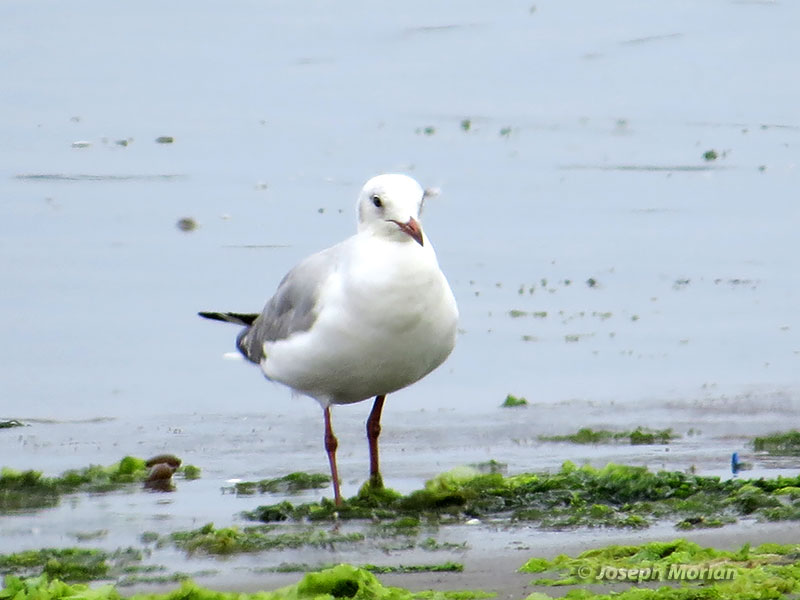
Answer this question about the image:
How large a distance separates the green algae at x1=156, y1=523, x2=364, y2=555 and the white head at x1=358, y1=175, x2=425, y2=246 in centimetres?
126

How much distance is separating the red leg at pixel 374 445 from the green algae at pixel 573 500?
13cm

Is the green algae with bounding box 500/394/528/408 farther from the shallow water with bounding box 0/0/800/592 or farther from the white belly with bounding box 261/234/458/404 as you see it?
the white belly with bounding box 261/234/458/404

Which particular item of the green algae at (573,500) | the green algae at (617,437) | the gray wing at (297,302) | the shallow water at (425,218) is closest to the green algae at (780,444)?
the shallow water at (425,218)

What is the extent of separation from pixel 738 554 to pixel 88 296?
24.7ft

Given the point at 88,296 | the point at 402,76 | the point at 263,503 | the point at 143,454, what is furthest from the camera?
the point at 402,76

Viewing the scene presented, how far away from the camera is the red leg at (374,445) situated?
7.72m

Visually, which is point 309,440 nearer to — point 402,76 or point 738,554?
point 738,554

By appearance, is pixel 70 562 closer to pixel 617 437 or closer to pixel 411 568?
pixel 411 568

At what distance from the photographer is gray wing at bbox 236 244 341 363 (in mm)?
7730

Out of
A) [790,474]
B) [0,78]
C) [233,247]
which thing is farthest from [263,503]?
[0,78]

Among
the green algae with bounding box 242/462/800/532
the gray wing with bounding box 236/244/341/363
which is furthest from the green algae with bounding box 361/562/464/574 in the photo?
the gray wing with bounding box 236/244/341/363

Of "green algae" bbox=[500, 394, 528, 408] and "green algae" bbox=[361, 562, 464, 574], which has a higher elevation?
"green algae" bbox=[361, 562, 464, 574]

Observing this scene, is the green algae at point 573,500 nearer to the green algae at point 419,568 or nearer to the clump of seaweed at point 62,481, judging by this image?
the green algae at point 419,568

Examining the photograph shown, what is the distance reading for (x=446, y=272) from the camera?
1258 centimetres
